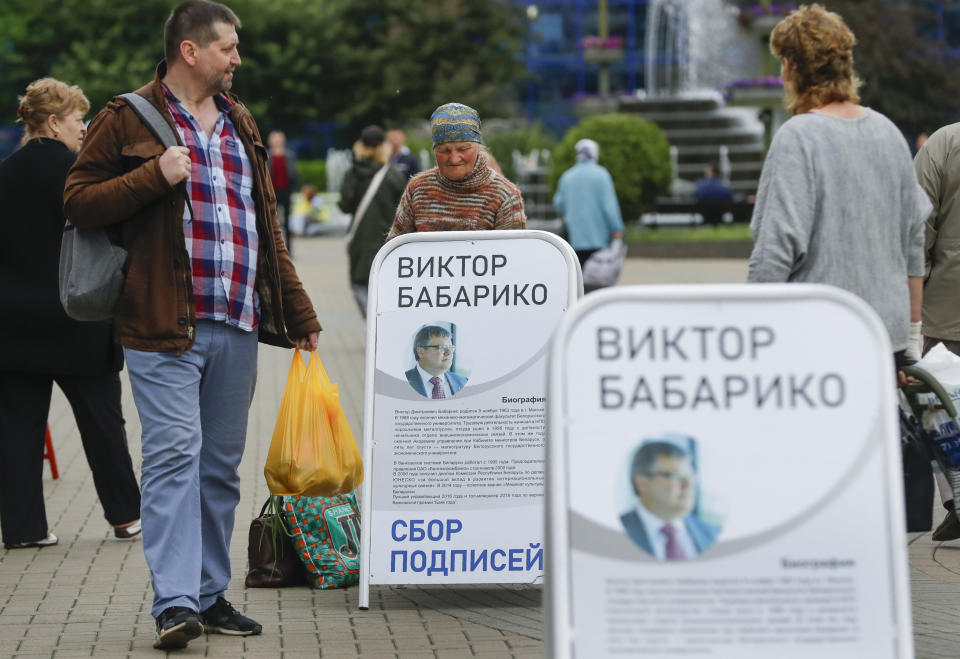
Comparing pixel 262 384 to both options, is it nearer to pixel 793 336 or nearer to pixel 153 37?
pixel 793 336

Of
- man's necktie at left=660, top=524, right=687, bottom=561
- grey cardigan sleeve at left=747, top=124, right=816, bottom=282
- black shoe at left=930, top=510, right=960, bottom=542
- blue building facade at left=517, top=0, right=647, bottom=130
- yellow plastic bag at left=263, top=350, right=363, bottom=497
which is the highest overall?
blue building facade at left=517, top=0, right=647, bottom=130

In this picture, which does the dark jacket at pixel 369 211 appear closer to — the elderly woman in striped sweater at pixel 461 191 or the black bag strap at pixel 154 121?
the elderly woman in striped sweater at pixel 461 191

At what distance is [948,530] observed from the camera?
21.7 feet

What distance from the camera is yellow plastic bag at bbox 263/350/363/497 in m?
5.66

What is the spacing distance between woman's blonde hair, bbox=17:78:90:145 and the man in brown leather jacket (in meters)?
1.73

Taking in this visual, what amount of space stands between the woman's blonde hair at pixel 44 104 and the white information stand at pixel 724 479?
3.89 meters

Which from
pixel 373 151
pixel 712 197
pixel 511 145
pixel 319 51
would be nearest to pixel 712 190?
pixel 712 197

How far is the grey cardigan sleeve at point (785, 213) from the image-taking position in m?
Result: 4.78

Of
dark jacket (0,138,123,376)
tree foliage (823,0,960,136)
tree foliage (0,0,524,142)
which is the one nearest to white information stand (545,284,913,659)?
dark jacket (0,138,123,376)

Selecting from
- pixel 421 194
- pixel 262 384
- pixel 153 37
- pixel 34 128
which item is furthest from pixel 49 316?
pixel 153 37

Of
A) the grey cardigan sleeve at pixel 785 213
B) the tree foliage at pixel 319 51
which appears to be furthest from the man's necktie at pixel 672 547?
→ the tree foliage at pixel 319 51

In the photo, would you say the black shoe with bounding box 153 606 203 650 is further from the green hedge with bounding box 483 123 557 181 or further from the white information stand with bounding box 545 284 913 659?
the green hedge with bounding box 483 123 557 181

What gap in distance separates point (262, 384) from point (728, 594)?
9307 millimetres

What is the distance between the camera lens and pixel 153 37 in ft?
176
